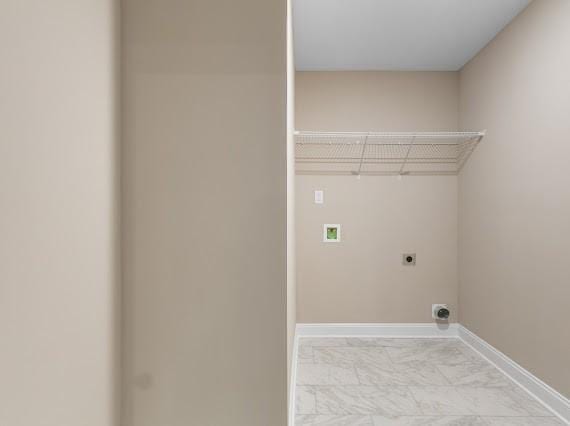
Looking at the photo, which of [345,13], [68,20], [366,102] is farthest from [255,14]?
[366,102]

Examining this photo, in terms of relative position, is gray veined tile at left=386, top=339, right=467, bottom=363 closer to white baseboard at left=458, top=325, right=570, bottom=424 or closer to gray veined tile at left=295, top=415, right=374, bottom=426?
white baseboard at left=458, top=325, right=570, bottom=424

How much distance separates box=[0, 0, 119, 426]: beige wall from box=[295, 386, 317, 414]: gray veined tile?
1314 millimetres

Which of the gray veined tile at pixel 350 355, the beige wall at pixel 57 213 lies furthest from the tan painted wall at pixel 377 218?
the beige wall at pixel 57 213

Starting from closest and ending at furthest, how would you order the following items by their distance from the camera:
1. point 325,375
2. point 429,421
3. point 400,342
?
point 429,421
point 325,375
point 400,342

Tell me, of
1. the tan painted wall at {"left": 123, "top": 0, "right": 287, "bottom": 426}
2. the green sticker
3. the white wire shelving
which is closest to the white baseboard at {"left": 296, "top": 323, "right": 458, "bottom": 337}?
the green sticker

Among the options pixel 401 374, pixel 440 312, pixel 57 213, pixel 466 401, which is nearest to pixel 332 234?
pixel 440 312

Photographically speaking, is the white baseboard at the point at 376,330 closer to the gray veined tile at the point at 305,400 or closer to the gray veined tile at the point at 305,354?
the gray veined tile at the point at 305,354

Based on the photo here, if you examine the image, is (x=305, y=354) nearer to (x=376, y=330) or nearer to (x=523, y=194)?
(x=376, y=330)

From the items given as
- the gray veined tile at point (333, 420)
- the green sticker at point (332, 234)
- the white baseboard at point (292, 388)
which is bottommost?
the gray veined tile at point (333, 420)

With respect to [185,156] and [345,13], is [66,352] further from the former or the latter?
[345,13]

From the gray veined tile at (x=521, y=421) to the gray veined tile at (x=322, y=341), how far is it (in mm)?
1412

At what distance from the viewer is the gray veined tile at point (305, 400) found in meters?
2.26

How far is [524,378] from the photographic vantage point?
8.40 ft

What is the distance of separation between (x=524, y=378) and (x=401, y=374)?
82 cm
